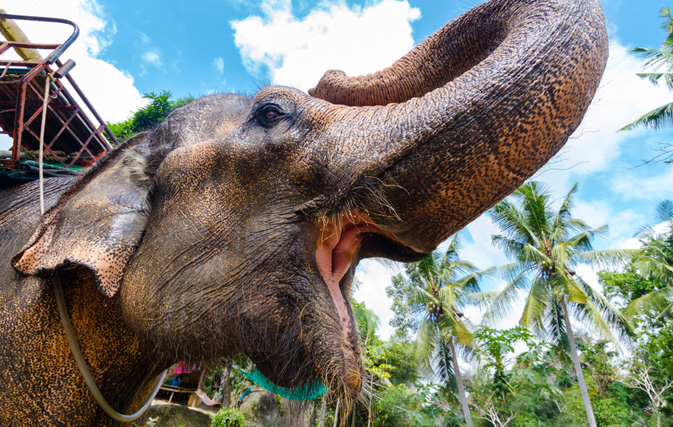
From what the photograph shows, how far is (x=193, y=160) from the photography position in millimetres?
1290

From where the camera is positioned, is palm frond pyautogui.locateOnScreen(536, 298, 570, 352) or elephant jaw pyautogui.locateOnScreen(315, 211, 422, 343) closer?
elephant jaw pyautogui.locateOnScreen(315, 211, 422, 343)

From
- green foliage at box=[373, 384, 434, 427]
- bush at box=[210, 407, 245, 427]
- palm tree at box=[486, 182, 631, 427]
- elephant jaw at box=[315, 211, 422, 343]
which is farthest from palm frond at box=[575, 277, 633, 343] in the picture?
elephant jaw at box=[315, 211, 422, 343]

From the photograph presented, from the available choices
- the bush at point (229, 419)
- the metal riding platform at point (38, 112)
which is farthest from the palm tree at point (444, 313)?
the metal riding platform at point (38, 112)

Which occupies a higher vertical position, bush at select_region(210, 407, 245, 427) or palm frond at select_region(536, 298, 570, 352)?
palm frond at select_region(536, 298, 570, 352)

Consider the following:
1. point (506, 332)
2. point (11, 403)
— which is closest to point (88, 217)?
point (11, 403)

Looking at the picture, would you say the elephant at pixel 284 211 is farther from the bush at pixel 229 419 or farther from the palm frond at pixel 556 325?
the palm frond at pixel 556 325

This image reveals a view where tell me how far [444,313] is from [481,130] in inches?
775

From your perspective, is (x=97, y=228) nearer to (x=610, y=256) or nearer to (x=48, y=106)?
(x=48, y=106)

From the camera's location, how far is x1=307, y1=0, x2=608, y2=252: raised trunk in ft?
2.97

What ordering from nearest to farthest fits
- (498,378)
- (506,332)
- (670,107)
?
(670,107) < (506,332) < (498,378)

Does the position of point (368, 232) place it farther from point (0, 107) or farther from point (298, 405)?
point (0, 107)

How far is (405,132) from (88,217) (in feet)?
Answer: 3.24

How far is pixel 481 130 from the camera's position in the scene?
2.97 feet

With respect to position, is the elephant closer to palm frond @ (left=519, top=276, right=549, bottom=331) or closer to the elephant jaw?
the elephant jaw
